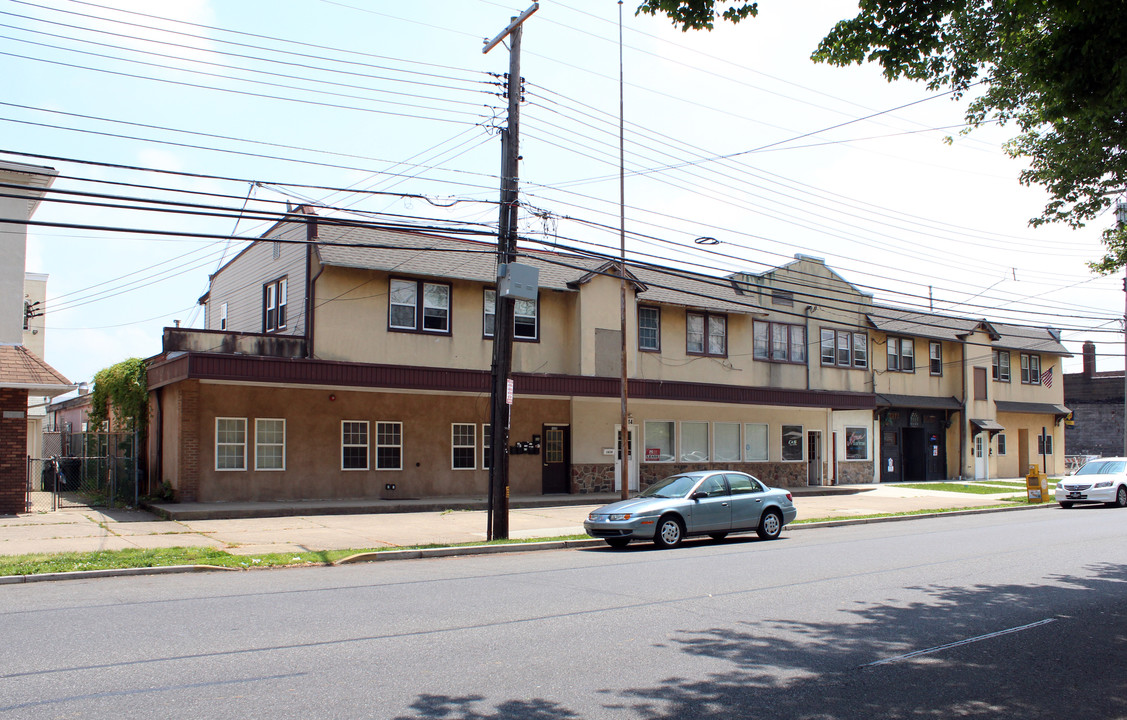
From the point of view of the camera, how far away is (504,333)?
16312mm

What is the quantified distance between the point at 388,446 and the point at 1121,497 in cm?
2090

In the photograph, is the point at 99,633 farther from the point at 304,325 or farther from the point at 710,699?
the point at 304,325

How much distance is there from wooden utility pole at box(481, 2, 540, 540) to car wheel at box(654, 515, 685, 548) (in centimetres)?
280

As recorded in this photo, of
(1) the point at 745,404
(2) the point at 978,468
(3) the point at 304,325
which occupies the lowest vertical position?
(2) the point at 978,468

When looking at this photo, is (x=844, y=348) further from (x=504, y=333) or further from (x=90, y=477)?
(x=90, y=477)

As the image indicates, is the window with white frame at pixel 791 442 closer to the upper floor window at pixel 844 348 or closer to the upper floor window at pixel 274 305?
the upper floor window at pixel 844 348

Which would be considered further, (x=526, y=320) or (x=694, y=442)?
(x=694, y=442)

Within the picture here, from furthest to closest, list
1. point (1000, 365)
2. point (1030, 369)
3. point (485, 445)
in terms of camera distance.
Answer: point (1030, 369)
point (1000, 365)
point (485, 445)

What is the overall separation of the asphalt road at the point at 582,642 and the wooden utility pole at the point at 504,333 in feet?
9.13

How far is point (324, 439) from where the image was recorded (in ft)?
76.5

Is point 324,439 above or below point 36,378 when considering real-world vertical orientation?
below

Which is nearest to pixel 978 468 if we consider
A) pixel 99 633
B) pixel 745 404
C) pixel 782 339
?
pixel 782 339

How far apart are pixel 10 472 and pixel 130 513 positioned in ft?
8.57

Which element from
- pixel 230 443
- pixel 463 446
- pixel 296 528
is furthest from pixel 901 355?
pixel 296 528
